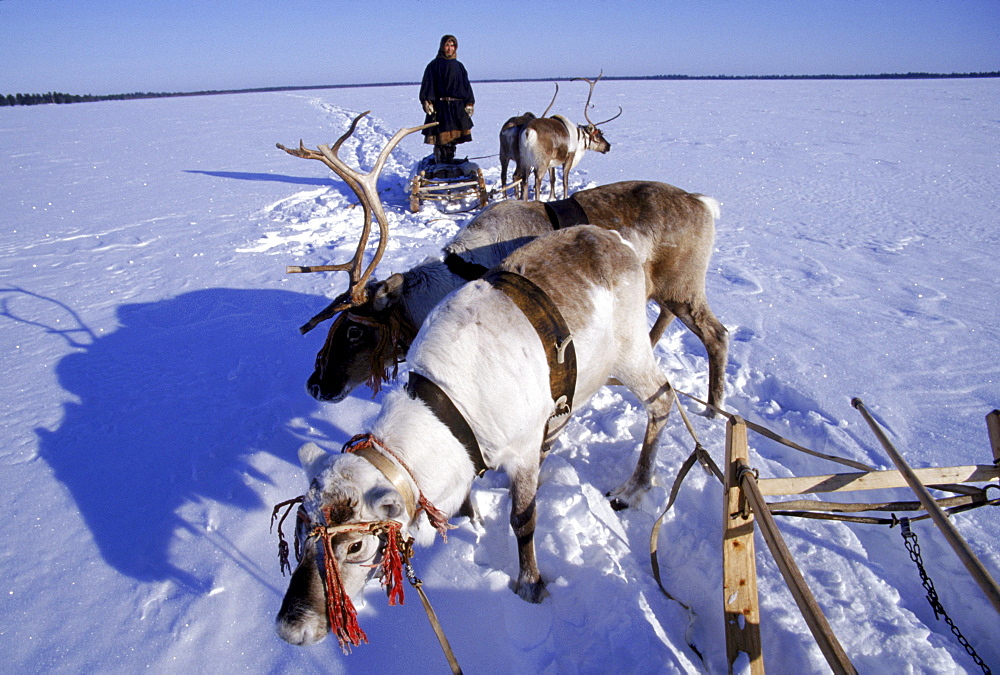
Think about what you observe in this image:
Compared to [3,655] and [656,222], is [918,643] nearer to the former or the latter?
[656,222]

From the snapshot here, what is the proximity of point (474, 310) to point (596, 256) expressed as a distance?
0.79 m

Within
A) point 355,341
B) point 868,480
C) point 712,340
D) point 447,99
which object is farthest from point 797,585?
point 447,99

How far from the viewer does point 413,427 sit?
192 centimetres

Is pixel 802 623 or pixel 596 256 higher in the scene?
pixel 596 256

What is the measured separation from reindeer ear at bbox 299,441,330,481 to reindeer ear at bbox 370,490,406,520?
0.37m

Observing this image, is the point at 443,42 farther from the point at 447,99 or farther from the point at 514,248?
the point at 514,248

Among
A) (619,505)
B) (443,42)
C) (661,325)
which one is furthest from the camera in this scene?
(443,42)

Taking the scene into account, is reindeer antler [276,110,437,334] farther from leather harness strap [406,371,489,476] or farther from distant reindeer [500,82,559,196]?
distant reindeer [500,82,559,196]

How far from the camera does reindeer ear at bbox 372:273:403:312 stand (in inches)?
118

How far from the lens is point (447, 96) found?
27.6ft

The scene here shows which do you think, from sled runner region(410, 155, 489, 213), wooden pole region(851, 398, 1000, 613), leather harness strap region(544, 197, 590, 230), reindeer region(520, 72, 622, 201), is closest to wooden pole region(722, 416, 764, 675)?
wooden pole region(851, 398, 1000, 613)

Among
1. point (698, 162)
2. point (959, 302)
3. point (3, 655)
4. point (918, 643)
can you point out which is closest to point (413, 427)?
point (3, 655)

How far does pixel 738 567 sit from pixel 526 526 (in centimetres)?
91

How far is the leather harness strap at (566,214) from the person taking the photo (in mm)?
3625
